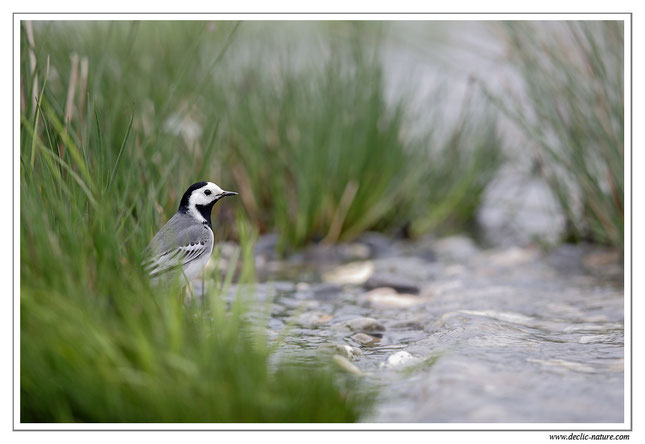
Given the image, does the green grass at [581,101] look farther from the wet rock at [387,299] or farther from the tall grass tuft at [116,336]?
the tall grass tuft at [116,336]

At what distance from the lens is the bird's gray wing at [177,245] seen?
2803mm

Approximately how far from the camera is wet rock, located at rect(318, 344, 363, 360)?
2869mm

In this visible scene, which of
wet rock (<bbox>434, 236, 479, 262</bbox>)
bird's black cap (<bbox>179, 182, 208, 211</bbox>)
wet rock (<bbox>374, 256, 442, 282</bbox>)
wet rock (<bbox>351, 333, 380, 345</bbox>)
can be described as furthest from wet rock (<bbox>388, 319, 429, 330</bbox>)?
wet rock (<bbox>434, 236, 479, 262</bbox>)

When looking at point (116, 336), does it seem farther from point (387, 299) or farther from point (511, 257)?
point (511, 257)

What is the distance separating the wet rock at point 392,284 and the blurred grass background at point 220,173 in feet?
3.27

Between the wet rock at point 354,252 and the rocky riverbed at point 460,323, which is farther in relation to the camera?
the wet rock at point 354,252

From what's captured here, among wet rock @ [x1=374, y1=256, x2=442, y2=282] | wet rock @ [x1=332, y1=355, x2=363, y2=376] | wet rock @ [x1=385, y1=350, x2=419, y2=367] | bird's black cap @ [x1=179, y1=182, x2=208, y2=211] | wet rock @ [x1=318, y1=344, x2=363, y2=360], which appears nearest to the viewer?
wet rock @ [x1=332, y1=355, x2=363, y2=376]

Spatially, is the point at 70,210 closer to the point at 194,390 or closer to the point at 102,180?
the point at 102,180

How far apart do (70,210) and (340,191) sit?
2866 millimetres

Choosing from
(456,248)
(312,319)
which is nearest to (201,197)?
(312,319)

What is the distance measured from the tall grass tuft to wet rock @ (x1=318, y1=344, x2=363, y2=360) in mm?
250

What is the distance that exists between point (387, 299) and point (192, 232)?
1.23m

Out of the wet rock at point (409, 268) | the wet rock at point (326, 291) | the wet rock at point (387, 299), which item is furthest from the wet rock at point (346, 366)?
the wet rock at point (409, 268)

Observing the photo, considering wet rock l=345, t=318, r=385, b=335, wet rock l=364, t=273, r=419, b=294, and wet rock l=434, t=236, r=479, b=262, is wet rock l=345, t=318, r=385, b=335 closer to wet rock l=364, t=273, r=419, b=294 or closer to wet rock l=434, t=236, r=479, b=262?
wet rock l=364, t=273, r=419, b=294
